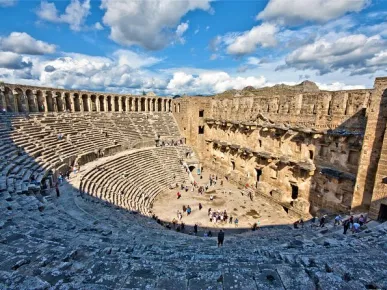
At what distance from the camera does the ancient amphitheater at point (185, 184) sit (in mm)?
5012

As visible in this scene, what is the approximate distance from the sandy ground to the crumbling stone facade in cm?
149

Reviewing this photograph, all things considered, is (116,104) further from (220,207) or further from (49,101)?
(220,207)

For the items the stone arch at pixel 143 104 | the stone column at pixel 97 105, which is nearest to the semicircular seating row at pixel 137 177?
the stone column at pixel 97 105

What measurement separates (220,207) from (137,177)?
7.82 metres

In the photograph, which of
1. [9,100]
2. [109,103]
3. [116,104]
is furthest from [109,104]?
[9,100]

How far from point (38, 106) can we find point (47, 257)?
23.4m

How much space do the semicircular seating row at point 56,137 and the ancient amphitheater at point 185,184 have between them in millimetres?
129

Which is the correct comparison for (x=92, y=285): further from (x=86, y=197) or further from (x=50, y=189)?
(x=50, y=189)

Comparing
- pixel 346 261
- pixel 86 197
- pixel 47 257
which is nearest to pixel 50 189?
pixel 86 197

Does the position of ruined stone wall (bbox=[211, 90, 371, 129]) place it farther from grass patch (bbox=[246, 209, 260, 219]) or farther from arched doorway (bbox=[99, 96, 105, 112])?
arched doorway (bbox=[99, 96, 105, 112])

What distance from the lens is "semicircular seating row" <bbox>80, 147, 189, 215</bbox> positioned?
15458 mm

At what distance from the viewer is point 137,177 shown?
2005 centimetres

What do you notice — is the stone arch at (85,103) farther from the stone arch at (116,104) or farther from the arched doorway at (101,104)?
the stone arch at (116,104)

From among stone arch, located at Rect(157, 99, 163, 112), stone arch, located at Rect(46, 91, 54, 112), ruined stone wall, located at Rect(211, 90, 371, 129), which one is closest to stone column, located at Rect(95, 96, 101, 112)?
stone arch, located at Rect(46, 91, 54, 112)
